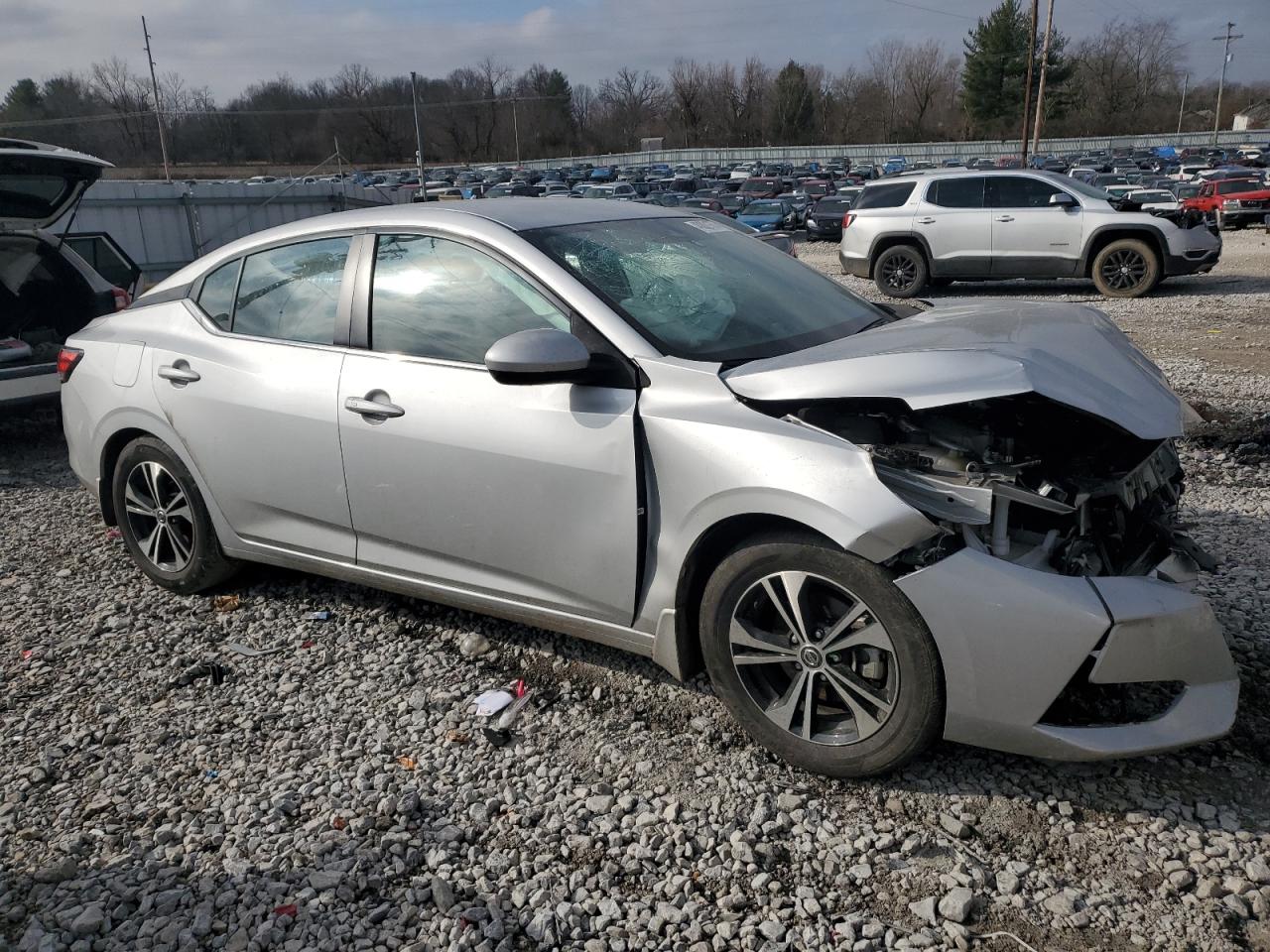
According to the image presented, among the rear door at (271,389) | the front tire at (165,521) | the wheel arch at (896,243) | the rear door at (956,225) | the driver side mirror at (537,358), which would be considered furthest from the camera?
the wheel arch at (896,243)

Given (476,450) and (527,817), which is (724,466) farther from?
(527,817)

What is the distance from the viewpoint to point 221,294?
4.18m

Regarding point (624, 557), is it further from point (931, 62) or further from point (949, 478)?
point (931, 62)

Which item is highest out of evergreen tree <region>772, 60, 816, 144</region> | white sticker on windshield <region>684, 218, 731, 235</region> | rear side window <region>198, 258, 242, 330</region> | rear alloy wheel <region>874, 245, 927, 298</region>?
evergreen tree <region>772, 60, 816, 144</region>

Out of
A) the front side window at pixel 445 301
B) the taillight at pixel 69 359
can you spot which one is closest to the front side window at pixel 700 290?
the front side window at pixel 445 301

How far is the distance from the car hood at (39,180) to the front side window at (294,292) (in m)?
3.43

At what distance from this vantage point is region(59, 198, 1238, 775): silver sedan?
2580mm

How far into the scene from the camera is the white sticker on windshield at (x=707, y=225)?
→ 402cm

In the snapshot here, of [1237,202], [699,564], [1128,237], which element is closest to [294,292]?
[699,564]

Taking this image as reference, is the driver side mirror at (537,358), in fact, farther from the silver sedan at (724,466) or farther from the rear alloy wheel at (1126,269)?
the rear alloy wheel at (1126,269)

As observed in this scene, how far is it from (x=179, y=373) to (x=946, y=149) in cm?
7835

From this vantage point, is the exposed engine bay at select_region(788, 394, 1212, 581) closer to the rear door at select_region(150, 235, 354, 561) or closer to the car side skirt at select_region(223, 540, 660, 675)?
the car side skirt at select_region(223, 540, 660, 675)

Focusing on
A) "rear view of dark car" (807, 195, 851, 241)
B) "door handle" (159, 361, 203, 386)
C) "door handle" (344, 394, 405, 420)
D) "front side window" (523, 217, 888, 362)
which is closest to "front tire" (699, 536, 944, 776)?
"front side window" (523, 217, 888, 362)

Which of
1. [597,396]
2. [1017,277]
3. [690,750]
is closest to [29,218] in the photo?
[597,396]
